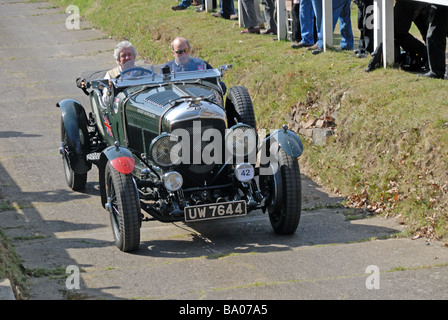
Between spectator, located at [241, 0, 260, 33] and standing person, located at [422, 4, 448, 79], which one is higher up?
standing person, located at [422, 4, 448, 79]

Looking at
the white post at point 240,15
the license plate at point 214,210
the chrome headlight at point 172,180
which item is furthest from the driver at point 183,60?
the white post at point 240,15

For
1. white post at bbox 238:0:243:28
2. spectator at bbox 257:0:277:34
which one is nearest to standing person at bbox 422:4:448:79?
spectator at bbox 257:0:277:34

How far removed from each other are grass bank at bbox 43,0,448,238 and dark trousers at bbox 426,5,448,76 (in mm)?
362

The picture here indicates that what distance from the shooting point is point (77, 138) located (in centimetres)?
1029

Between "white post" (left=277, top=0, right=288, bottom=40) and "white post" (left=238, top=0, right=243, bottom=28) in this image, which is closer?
"white post" (left=277, top=0, right=288, bottom=40)

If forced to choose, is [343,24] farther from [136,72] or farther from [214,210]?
[214,210]

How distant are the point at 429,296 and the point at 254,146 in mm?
2708

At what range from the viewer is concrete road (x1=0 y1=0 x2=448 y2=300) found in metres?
6.84

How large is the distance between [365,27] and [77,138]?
15.9 ft

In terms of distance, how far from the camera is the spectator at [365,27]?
12.1 m

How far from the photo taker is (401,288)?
6707 mm

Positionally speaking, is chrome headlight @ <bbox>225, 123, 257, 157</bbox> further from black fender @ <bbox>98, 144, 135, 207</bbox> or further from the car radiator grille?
black fender @ <bbox>98, 144, 135, 207</bbox>
